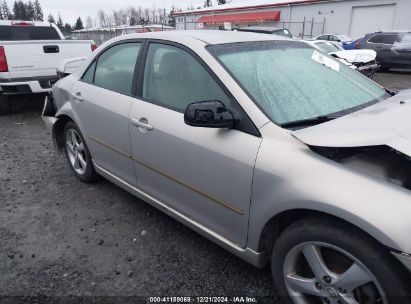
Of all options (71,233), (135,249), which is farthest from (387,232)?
(71,233)

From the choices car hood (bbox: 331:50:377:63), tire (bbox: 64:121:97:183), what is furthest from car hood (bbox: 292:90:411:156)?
car hood (bbox: 331:50:377:63)

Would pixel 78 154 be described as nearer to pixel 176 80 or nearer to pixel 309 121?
pixel 176 80

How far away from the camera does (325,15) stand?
2842 centimetres

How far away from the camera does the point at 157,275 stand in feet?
8.79

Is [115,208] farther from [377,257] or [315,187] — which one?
[377,257]

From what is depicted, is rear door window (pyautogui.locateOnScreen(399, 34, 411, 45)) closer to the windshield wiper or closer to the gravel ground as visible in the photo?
the gravel ground

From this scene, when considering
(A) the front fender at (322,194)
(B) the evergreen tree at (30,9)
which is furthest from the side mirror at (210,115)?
(B) the evergreen tree at (30,9)

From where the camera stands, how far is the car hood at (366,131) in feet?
5.91

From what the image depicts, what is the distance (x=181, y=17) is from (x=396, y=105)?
4401cm

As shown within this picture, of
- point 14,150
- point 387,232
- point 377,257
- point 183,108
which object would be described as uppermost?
point 183,108

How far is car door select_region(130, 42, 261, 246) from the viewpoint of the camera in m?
2.26

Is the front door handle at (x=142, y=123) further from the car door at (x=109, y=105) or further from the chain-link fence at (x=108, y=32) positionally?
the chain-link fence at (x=108, y=32)

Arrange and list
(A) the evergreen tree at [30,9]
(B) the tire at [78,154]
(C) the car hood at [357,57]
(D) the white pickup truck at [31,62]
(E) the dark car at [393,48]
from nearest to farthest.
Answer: (B) the tire at [78,154] → (D) the white pickup truck at [31,62] → (C) the car hood at [357,57] → (E) the dark car at [393,48] → (A) the evergreen tree at [30,9]

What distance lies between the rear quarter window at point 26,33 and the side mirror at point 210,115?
7.30 metres
